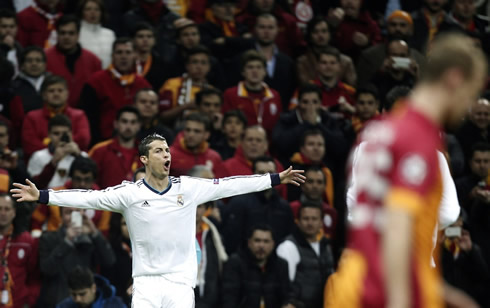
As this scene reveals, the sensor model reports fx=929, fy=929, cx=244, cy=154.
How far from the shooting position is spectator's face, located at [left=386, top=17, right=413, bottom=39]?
43.4 feet

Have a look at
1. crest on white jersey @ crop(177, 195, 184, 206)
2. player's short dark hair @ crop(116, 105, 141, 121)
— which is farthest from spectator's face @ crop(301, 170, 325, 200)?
crest on white jersey @ crop(177, 195, 184, 206)

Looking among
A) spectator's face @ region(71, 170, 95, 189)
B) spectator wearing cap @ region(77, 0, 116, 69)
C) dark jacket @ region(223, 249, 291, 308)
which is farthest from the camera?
spectator wearing cap @ region(77, 0, 116, 69)

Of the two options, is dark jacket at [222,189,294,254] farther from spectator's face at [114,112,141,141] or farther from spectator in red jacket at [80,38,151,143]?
spectator in red jacket at [80,38,151,143]

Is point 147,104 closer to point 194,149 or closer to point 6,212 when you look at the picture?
point 194,149

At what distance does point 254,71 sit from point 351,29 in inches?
104

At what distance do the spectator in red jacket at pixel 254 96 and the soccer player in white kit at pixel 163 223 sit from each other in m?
4.34

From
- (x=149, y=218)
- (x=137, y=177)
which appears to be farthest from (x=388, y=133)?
(x=137, y=177)

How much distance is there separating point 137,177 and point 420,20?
6.48 m

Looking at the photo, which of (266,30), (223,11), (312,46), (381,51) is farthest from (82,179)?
(381,51)

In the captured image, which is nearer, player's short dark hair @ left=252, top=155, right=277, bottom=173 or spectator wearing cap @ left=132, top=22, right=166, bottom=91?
player's short dark hair @ left=252, top=155, right=277, bottom=173

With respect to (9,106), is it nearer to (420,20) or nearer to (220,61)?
(220,61)

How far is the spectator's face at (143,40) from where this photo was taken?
38.8 ft

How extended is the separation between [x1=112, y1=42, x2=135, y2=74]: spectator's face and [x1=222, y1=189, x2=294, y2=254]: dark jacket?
2342 millimetres

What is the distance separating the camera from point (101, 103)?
37.3ft
